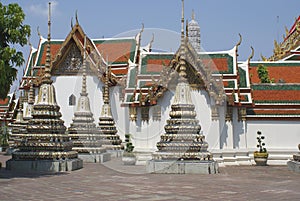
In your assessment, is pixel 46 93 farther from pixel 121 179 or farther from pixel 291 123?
pixel 291 123

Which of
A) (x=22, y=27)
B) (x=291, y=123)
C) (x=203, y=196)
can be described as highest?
(x=22, y=27)

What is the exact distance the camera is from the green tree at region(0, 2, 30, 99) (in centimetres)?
982

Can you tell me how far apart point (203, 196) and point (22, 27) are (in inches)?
234

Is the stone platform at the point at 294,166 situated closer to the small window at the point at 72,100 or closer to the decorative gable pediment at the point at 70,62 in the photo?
the decorative gable pediment at the point at 70,62

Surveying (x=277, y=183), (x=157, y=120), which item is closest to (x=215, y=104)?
(x=157, y=120)

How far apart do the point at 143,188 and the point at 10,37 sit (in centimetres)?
489

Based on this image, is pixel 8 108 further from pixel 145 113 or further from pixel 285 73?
pixel 285 73

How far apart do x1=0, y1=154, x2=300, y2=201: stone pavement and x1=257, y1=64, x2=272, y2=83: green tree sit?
1356 centimetres

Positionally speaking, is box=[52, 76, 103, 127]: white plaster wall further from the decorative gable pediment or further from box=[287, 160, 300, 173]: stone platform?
box=[287, 160, 300, 173]: stone platform

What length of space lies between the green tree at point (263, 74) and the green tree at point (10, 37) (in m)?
16.6

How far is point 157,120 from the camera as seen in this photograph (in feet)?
54.3

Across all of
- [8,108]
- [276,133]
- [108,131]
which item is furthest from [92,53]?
[8,108]

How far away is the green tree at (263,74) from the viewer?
23875 mm

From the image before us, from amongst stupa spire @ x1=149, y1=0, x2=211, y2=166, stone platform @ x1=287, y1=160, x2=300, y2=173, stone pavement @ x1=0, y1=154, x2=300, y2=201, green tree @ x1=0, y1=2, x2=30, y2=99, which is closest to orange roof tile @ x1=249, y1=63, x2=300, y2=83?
stone platform @ x1=287, y1=160, x2=300, y2=173
